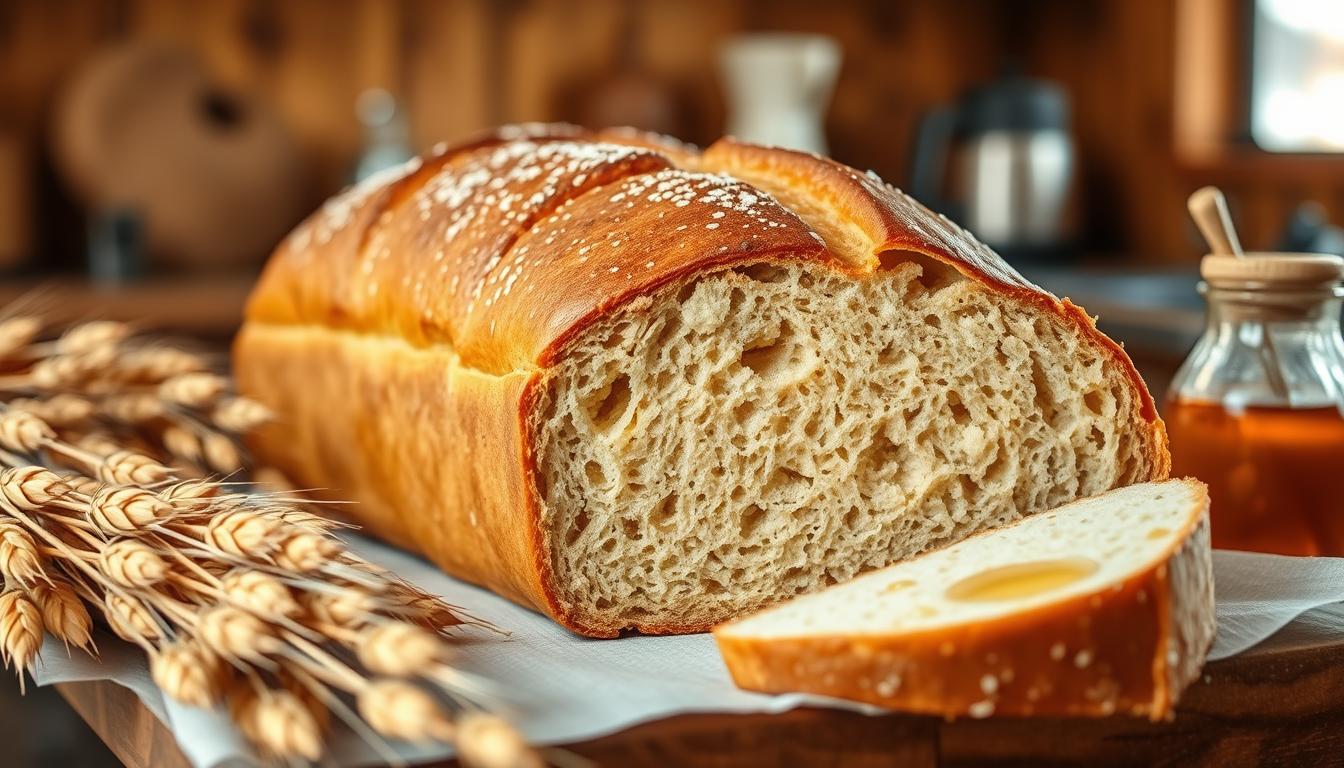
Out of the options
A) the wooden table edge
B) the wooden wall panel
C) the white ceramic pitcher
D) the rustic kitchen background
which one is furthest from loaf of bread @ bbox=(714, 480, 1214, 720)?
the white ceramic pitcher

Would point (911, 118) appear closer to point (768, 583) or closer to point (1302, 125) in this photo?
point (1302, 125)

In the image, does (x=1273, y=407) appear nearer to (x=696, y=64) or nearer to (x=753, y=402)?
(x=753, y=402)

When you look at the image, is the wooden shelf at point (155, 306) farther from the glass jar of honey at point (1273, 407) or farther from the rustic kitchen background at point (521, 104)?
the glass jar of honey at point (1273, 407)

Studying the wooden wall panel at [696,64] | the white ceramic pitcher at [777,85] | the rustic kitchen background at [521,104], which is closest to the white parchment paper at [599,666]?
the rustic kitchen background at [521,104]

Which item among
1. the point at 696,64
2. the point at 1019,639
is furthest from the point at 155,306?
the point at 1019,639

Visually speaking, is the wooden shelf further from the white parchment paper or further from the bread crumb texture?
the bread crumb texture
